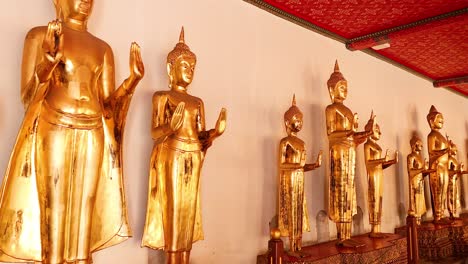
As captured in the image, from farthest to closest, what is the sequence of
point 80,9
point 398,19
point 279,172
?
point 398,19 < point 279,172 < point 80,9

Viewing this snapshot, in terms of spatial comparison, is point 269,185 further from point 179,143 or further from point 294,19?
point 294,19

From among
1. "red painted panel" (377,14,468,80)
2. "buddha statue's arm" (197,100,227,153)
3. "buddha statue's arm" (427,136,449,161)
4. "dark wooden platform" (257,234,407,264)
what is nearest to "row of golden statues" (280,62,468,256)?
"dark wooden platform" (257,234,407,264)

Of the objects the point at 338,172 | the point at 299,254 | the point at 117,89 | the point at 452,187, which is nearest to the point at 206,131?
the point at 117,89

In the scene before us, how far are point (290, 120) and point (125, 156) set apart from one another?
1.35 m

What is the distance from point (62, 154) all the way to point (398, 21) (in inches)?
128

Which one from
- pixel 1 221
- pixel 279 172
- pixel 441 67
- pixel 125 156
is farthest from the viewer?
pixel 441 67

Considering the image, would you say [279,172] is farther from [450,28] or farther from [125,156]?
[450,28]

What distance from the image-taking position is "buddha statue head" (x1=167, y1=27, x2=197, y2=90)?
8.02 feet

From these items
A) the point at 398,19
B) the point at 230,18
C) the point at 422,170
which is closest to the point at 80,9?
the point at 230,18

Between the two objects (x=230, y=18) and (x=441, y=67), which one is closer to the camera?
(x=230, y=18)

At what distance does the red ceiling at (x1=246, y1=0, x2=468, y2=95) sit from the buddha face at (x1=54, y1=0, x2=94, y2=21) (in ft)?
5.36

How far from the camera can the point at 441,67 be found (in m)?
5.43

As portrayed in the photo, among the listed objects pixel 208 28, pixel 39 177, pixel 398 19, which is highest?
pixel 398 19

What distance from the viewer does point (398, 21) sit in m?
3.88
